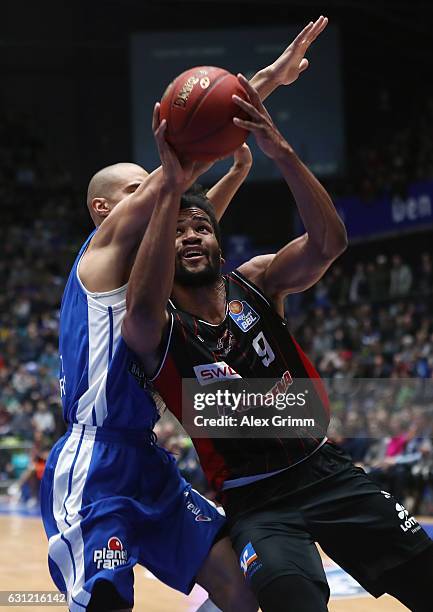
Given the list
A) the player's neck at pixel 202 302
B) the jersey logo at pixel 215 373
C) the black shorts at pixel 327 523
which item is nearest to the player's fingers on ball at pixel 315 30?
the player's neck at pixel 202 302

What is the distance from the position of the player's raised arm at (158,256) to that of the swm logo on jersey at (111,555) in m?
0.68

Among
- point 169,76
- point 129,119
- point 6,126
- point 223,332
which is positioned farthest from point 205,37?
point 223,332

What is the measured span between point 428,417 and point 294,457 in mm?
6419

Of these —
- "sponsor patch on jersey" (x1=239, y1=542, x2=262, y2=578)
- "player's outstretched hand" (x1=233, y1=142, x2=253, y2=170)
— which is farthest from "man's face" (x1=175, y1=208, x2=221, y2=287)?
"sponsor patch on jersey" (x1=239, y1=542, x2=262, y2=578)

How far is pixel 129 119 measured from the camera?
22.5 m

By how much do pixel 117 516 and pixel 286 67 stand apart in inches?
65.1

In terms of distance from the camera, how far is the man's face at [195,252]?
347 cm

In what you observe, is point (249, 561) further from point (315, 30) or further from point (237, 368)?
point (315, 30)

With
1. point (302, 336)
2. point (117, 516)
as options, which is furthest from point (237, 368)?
point (302, 336)

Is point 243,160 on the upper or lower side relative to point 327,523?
upper

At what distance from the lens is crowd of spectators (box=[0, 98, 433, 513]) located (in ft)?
32.2

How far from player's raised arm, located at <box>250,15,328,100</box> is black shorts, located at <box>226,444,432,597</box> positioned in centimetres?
131

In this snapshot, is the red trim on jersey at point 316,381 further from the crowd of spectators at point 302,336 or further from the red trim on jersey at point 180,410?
the crowd of spectators at point 302,336

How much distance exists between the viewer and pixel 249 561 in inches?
127
